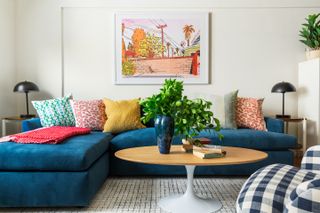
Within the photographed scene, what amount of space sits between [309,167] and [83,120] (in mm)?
2431

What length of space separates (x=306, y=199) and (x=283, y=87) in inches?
117

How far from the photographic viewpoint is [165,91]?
7.85 ft

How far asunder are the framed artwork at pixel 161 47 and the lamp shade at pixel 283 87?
0.87 metres

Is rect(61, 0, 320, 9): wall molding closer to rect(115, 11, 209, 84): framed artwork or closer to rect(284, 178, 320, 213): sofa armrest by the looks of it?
rect(115, 11, 209, 84): framed artwork

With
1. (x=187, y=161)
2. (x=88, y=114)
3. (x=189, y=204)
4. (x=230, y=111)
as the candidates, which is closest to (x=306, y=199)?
(x=187, y=161)

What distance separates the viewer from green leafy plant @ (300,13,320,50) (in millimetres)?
3852

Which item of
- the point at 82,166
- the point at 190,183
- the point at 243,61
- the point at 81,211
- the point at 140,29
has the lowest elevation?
the point at 81,211

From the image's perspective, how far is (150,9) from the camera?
4.13 meters

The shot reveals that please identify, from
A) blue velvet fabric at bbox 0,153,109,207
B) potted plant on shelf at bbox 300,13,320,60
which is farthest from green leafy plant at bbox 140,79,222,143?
potted plant on shelf at bbox 300,13,320,60

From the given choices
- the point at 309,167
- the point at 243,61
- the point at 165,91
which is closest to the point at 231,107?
the point at 243,61

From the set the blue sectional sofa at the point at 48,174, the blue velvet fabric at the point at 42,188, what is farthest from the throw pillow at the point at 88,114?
the blue velvet fabric at the point at 42,188

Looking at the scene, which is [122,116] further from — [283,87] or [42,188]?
[283,87]

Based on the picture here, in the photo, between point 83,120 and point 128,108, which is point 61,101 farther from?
point 128,108

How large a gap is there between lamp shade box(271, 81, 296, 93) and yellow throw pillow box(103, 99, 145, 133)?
5.64ft
